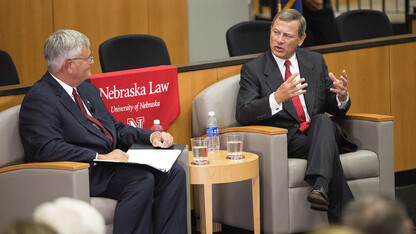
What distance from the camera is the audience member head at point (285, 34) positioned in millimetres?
4023

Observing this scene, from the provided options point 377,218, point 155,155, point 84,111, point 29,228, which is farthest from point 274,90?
point 29,228

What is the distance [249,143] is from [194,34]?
328 cm

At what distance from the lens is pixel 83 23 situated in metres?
6.11

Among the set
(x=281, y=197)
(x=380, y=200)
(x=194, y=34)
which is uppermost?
(x=194, y=34)

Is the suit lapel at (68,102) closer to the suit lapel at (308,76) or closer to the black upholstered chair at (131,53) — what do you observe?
the black upholstered chair at (131,53)

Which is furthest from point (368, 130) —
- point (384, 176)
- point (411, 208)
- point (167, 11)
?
point (167, 11)

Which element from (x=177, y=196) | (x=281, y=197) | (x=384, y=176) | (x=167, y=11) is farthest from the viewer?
(x=167, y=11)

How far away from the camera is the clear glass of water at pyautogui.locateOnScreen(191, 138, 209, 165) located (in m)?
3.48

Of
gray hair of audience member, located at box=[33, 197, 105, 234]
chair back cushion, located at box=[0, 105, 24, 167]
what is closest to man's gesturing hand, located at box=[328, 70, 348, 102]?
chair back cushion, located at box=[0, 105, 24, 167]

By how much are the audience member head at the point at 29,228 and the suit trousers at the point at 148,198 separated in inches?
88.0

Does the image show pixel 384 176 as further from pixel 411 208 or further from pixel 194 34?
pixel 194 34

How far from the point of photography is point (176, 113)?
3.98 m

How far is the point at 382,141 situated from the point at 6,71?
2.31 meters

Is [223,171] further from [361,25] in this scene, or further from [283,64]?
[361,25]
